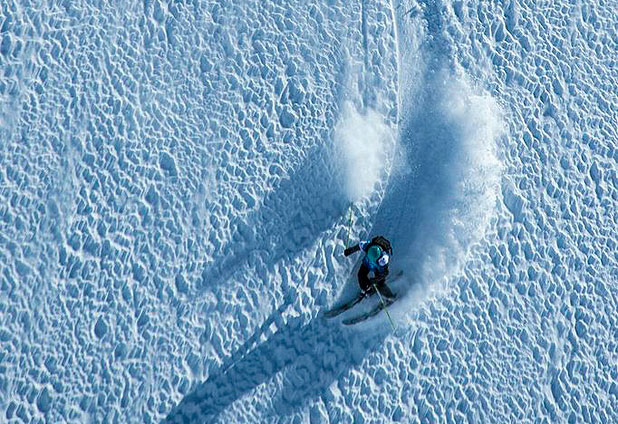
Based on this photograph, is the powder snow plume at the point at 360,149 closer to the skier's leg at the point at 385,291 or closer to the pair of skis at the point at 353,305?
the skier's leg at the point at 385,291

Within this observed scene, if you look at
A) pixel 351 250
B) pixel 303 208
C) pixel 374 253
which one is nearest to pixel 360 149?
pixel 303 208

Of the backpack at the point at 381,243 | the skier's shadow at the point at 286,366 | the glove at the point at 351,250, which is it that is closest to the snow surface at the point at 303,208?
the skier's shadow at the point at 286,366

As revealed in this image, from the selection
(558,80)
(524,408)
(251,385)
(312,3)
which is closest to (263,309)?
(251,385)

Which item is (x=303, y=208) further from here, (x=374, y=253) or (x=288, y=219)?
(x=374, y=253)

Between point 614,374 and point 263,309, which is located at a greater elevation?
point 263,309

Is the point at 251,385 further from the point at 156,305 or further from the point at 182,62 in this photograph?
the point at 182,62

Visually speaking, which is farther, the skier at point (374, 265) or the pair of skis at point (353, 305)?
the pair of skis at point (353, 305)
